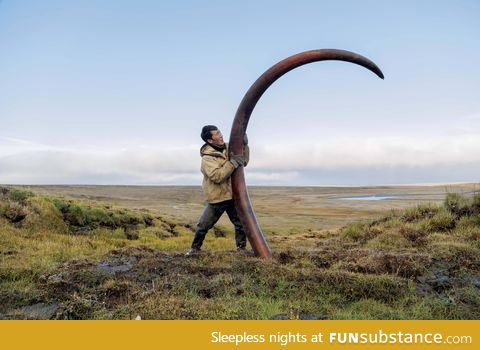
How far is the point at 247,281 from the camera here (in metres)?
5.65

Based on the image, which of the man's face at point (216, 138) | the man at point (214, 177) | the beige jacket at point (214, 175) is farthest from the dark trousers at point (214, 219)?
the man's face at point (216, 138)

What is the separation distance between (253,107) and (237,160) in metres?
0.97

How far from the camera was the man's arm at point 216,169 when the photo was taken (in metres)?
7.27

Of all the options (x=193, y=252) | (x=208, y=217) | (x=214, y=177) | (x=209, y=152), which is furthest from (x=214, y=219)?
(x=209, y=152)

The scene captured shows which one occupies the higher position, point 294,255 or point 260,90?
point 260,90

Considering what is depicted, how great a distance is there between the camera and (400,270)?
6.16 m

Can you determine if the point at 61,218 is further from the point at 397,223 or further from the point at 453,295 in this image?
the point at 453,295

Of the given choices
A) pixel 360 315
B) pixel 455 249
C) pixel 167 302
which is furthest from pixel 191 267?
pixel 455 249

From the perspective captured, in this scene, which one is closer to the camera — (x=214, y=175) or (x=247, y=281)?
(x=247, y=281)

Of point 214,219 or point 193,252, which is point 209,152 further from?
point 193,252

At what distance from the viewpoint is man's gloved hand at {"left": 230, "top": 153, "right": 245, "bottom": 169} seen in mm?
7258

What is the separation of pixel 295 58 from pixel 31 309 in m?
5.29

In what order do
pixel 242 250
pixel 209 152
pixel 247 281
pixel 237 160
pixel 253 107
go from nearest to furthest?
1. pixel 247 281
2. pixel 237 160
3. pixel 253 107
4. pixel 209 152
5. pixel 242 250

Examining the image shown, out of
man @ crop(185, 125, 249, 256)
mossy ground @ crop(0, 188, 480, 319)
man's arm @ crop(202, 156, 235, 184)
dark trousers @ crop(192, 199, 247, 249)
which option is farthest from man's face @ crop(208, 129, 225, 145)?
mossy ground @ crop(0, 188, 480, 319)
